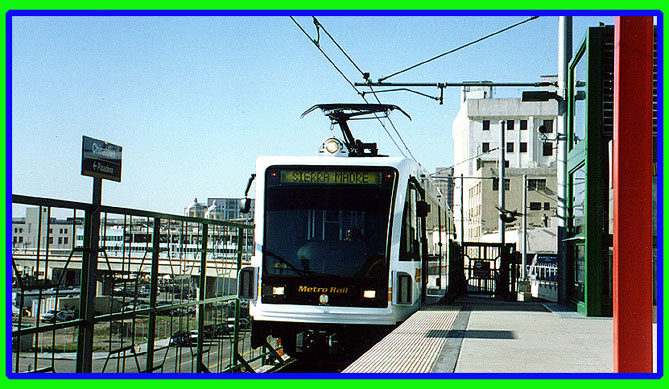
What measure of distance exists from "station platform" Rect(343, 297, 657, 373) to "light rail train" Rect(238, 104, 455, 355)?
805 mm

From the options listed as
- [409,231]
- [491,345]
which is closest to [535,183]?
[409,231]

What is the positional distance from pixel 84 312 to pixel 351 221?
16.9ft

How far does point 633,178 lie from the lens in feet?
20.3

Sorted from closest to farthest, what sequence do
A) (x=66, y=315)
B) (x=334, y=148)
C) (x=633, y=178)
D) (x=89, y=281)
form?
(x=633, y=178), (x=66, y=315), (x=89, y=281), (x=334, y=148)

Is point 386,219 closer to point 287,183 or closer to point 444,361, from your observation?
point 287,183

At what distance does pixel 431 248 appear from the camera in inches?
635

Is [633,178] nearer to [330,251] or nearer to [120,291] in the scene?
[120,291]

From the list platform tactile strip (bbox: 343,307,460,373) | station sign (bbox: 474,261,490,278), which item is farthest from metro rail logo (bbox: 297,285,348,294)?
station sign (bbox: 474,261,490,278)

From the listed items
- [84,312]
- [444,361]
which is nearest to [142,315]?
[84,312]

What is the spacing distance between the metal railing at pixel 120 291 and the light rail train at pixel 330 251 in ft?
2.63

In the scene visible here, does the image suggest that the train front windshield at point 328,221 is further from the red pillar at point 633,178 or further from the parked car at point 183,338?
the red pillar at point 633,178

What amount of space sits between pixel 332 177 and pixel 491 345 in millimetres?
3742

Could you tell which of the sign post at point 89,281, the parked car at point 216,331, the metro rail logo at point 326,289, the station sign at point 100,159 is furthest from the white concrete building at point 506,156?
the station sign at point 100,159

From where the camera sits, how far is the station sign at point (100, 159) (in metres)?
7.11
